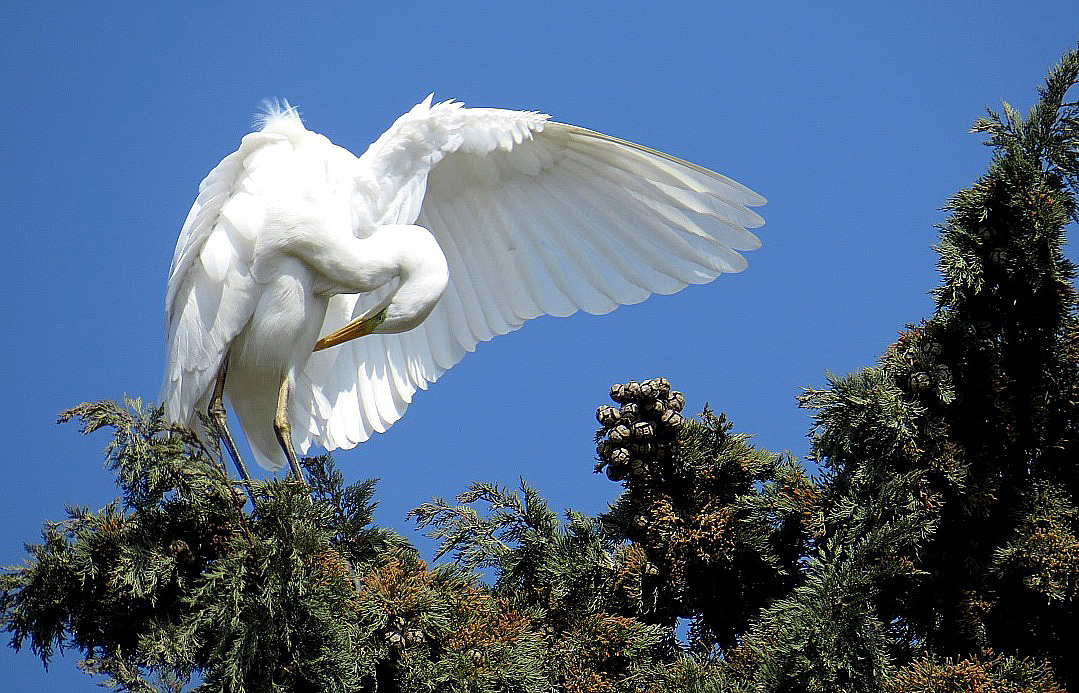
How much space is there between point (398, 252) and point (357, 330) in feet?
0.72

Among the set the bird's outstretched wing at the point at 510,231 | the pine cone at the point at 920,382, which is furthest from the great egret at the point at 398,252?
the pine cone at the point at 920,382

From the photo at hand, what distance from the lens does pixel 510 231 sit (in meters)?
3.39

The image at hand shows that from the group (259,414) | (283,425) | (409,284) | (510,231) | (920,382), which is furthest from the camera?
(510,231)

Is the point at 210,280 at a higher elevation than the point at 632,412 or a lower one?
higher

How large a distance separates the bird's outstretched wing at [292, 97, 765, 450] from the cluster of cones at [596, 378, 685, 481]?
2.72 feet

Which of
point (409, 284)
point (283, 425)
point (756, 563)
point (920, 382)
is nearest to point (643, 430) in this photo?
point (756, 563)

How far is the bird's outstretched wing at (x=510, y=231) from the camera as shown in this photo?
122 inches

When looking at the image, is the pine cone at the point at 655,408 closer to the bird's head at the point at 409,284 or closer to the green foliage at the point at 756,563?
the green foliage at the point at 756,563

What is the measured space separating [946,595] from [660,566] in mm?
529

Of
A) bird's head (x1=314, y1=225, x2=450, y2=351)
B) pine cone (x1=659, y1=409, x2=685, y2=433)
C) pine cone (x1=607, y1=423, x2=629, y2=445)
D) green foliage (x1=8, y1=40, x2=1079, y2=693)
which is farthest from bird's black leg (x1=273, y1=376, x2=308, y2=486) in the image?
pine cone (x1=659, y1=409, x2=685, y2=433)

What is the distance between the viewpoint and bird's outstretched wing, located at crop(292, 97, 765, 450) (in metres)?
3.09

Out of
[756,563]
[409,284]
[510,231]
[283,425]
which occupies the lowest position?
[756,563]

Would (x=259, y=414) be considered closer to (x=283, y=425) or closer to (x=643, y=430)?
(x=283, y=425)

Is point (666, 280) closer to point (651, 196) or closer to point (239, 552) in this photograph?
point (651, 196)
